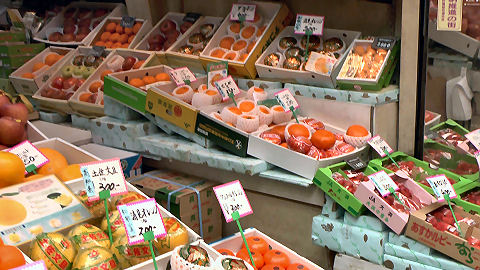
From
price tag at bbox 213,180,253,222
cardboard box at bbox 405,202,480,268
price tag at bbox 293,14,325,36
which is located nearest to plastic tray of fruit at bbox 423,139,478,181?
cardboard box at bbox 405,202,480,268

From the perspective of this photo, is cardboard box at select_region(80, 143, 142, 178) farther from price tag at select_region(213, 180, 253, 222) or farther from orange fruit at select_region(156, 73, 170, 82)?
price tag at select_region(213, 180, 253, 222)

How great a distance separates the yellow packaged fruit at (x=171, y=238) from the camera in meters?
2.35

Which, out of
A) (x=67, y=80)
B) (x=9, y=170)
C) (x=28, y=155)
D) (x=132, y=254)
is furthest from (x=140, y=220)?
(x=67, y=80)

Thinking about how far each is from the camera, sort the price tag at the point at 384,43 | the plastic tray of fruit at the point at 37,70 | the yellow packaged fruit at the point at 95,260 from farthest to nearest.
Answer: the plastic tray of fruit at the point at 37,70
the price tag at the point at 384,43
the yellow packaged fruit at the point at 95,260

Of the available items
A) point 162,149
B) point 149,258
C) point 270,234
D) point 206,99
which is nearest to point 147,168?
point 162,149

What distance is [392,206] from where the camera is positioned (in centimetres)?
318

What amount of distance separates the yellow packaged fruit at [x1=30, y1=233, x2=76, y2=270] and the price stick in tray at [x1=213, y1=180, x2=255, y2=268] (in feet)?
2.06

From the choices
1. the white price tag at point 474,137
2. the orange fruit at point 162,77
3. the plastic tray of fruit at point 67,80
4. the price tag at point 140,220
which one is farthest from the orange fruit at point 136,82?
the white price tag at point 474,137

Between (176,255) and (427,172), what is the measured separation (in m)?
1.93

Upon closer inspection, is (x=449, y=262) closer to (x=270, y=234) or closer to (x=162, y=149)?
(x=270, y=234)

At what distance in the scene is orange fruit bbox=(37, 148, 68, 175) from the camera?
3.04 m

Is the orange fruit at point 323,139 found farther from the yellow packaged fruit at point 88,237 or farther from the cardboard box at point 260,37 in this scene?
the yellow packaged fruit at point 88,237

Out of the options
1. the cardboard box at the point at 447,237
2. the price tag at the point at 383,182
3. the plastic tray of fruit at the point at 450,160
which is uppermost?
the price tag at the point at 383,182

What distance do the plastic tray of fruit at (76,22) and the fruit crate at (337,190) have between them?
10.2 feet
